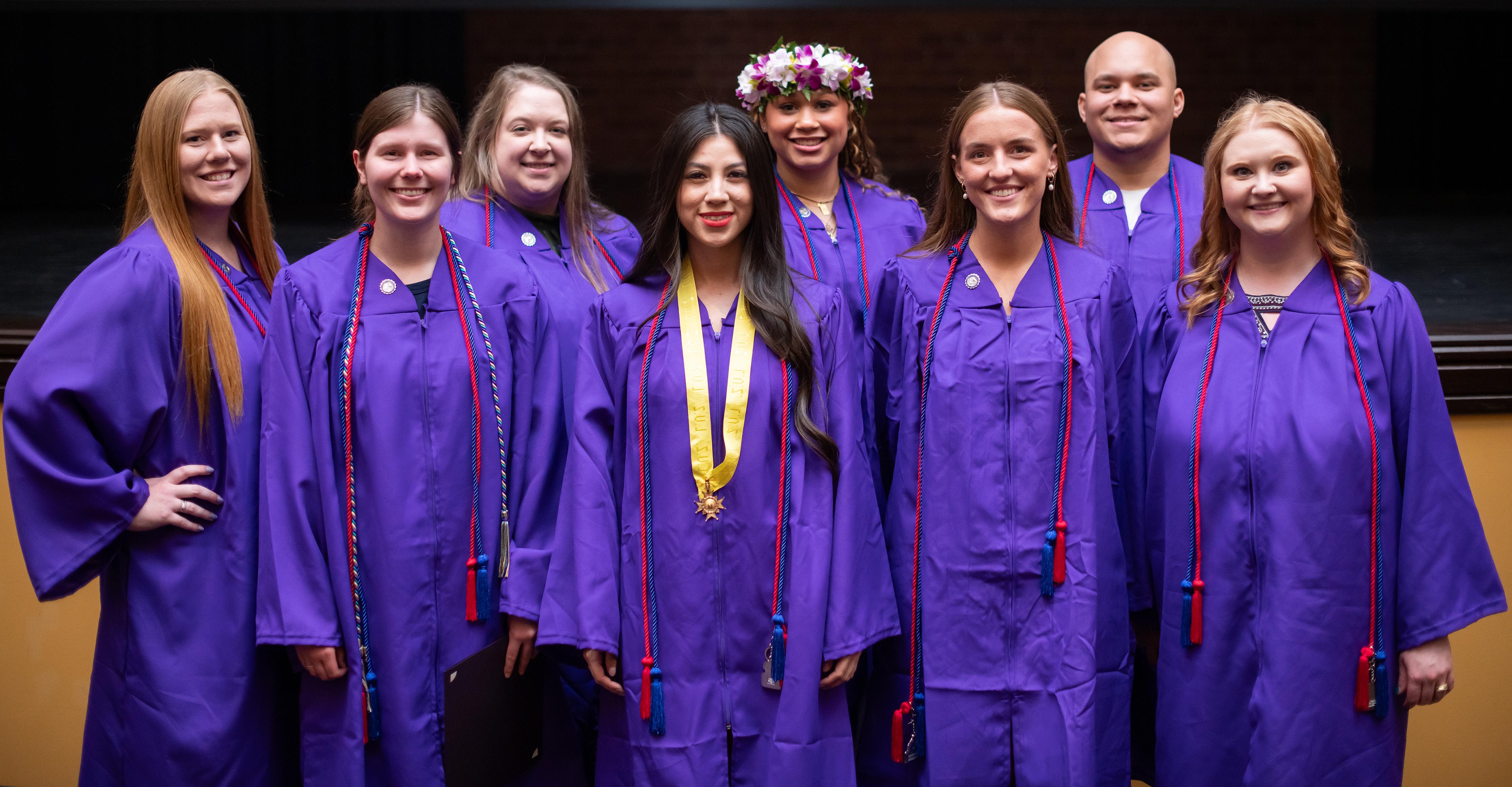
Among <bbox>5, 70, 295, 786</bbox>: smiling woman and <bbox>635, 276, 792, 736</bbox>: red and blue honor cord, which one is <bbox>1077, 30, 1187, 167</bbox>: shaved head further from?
<bbox>5, 70, 295, 786</bbox>: smiling woman

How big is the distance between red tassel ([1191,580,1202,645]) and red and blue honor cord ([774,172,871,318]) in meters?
0.95

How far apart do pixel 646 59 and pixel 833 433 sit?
720cm

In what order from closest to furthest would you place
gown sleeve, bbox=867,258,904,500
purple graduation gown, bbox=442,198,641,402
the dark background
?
1. gown sleeve, bbox=867,258,904,500
2. purple graduation gown, bbox=442,198,641,402
3. the dark background

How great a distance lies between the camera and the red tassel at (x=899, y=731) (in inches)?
95.7

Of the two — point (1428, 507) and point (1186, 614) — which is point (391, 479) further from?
point (1428, 507)

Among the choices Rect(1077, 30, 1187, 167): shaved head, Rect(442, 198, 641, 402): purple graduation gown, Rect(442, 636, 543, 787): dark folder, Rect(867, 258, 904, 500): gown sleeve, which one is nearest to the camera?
Rect(442, 636, 543, 787): dark folder

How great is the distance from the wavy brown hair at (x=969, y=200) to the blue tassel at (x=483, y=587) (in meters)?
1.11

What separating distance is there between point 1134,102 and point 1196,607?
141 cm

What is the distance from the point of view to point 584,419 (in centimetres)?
233

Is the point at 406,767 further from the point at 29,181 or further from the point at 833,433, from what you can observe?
the point at 29,181

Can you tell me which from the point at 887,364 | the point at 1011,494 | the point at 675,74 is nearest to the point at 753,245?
the point at 887,364

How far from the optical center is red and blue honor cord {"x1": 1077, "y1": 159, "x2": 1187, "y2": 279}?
2953 millimetres

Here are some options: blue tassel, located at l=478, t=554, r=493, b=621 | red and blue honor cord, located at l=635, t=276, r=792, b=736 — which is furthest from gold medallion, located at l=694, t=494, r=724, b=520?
blue tassel, located at l=478, t=554, r=493, b=621

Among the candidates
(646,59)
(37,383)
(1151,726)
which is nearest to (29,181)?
(646,59)
